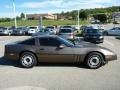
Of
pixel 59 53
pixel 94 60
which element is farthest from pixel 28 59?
pixel 94 60

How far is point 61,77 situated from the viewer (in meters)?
8.37

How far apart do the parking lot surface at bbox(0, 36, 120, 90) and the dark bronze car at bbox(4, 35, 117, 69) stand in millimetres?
308

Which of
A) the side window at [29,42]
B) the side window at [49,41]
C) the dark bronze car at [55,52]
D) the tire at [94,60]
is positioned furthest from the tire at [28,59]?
the tire at [94,60]

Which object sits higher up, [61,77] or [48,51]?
[48,51]

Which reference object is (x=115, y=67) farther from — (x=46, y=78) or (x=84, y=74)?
(x=46, y=78)

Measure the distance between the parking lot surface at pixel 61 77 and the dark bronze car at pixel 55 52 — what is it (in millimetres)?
308

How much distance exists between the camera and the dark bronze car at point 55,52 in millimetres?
9891

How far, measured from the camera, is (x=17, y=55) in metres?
10.2

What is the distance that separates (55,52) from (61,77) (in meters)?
1.86

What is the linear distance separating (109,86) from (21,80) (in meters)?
2.79

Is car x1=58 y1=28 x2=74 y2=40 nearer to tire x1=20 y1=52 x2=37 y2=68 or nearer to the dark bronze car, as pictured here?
the dark bronze car

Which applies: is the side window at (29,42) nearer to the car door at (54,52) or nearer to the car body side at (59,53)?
the car body side at (59,53)

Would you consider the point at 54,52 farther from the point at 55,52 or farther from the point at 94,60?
the point at 94,60

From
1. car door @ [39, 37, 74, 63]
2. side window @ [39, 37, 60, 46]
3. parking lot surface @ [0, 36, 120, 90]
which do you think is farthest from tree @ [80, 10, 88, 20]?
car door @ [39, 37, 74, 63]
